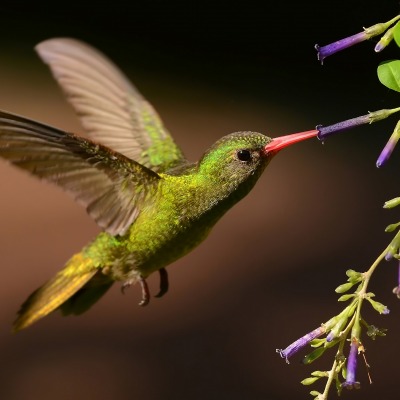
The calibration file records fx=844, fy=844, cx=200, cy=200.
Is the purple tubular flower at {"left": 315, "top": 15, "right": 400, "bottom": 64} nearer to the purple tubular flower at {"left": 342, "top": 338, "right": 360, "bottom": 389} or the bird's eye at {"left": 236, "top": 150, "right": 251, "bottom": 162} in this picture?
the bird's eye at {"left": 236, "top": 150, "right": 251, "bottom": 162}

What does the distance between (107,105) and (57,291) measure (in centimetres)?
40

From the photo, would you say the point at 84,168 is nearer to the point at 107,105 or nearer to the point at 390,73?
the point at 107,105

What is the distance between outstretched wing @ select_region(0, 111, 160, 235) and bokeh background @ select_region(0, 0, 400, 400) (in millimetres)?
1487

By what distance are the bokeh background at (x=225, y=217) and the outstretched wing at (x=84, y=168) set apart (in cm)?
149

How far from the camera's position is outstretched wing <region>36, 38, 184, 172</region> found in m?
1.68

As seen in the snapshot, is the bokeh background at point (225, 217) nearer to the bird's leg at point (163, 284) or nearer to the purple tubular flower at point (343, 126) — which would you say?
the bird's leg at point (163, 284)

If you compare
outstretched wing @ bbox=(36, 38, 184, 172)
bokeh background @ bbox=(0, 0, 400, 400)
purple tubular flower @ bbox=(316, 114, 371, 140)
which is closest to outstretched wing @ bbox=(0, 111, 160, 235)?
outstretched wing @ bbox=(36, 38, 184, 172)

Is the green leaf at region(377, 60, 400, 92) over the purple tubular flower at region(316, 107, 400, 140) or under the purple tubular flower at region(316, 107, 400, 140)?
over

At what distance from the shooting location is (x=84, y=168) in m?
1.37

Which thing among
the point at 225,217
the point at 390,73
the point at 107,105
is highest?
the point at 225,217

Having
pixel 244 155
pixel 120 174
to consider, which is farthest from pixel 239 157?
pixel 120 174

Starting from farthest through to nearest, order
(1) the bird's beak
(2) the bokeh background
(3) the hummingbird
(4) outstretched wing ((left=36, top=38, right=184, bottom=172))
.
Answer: (2) the bokeh background → (4) outstretched wing ((left=36, top=38, right=184, bottom=172)) → (3) the hummingbird → (1) the bird's beak

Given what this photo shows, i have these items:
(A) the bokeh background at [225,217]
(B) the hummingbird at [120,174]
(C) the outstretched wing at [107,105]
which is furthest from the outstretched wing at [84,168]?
(A) the bokeh background at [225,217]

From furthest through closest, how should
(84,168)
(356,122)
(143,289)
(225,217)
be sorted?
(225,217) → (143,289) → (84,168) → (356,122)
